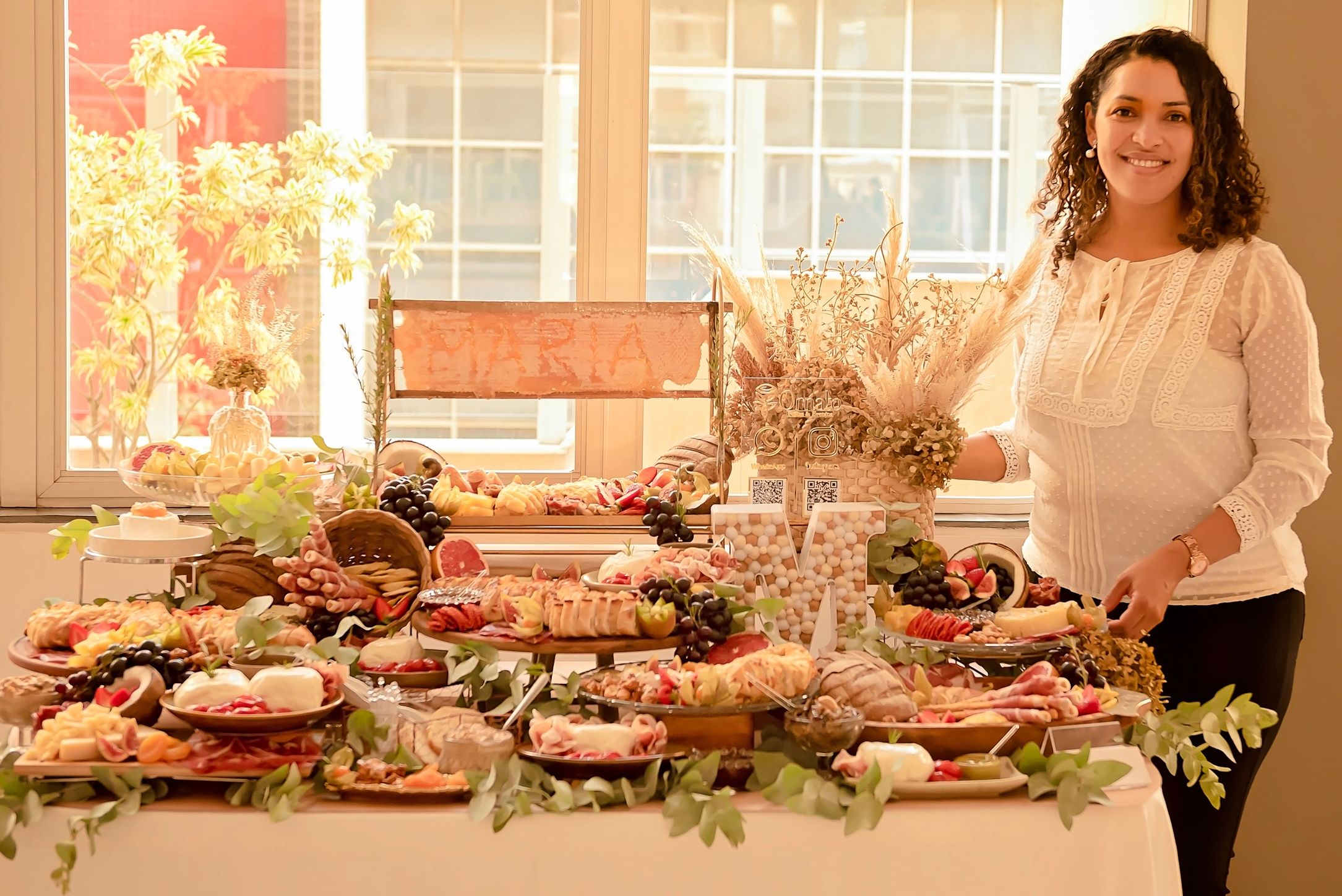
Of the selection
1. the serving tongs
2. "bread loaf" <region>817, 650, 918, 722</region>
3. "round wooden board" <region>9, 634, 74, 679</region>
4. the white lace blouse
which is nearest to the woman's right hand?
the white lace blouse

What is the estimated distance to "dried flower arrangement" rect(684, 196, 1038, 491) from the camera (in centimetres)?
224

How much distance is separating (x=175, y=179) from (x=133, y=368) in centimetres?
55

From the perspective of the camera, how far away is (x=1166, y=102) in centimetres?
239

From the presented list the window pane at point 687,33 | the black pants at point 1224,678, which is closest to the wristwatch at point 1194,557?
the black pants at point 1224,678

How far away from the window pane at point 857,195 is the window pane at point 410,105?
3.68ft

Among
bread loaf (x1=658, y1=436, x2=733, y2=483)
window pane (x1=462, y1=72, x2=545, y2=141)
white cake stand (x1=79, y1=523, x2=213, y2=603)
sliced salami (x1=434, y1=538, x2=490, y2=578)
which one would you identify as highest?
window pane (x1=462, y1=72, x2=545, y2=141)

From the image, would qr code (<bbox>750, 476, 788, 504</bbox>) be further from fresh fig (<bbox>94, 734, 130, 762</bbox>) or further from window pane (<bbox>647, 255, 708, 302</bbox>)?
window pane (<bbox>647, 255, 708, 302</bbox>)

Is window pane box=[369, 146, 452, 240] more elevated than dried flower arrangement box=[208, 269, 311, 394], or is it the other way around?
window pane box=[369, 146, 452, 240]

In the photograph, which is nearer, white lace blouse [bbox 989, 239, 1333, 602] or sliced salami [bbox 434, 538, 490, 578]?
sliced salami [bbox 434, 538, 490, 578]

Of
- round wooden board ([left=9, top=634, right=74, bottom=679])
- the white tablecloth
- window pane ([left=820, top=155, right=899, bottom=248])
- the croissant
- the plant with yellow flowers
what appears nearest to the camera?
the white tablecloth

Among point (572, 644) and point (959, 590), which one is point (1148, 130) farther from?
point (572, 644)

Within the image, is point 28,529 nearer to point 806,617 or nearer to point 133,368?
point 133,368

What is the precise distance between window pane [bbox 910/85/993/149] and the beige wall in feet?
2.33

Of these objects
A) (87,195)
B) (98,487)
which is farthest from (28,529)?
(87,195)
